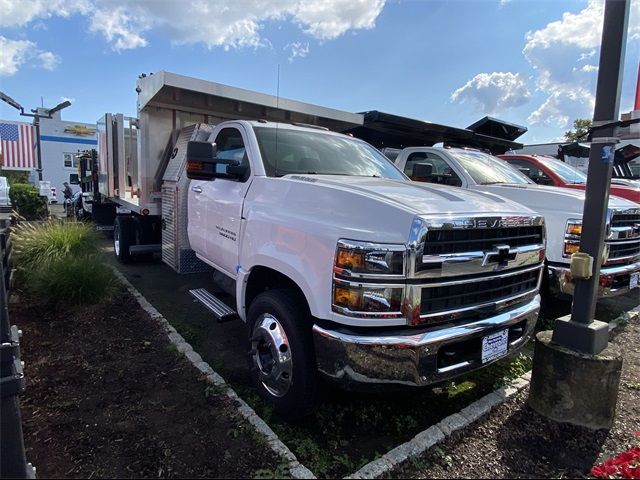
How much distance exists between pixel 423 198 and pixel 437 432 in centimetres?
155

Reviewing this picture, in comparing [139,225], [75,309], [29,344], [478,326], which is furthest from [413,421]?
[139,225]

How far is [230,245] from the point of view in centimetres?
392

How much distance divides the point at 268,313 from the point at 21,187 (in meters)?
20.6

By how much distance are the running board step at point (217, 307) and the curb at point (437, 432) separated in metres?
1.75

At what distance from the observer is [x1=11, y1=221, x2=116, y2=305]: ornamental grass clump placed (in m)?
5.08

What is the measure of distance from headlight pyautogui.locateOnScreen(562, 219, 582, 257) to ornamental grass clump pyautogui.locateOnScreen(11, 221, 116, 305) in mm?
5360

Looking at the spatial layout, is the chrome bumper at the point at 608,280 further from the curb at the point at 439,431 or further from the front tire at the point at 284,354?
the front tire at the point at 284,354

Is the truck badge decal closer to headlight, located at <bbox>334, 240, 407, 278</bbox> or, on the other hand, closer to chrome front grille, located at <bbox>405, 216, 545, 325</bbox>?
headlight, located at <bbox>334, 240, 407, 278</bbox>

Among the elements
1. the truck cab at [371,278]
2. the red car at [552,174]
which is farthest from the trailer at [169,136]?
the red car at [552,174]

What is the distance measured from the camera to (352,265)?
2.45m

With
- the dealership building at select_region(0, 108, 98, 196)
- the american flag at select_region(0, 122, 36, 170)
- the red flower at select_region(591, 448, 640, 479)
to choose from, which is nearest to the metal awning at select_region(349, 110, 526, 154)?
the red flower at select_region(591, 448, 640, 479)

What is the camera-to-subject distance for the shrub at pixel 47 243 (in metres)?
5.80

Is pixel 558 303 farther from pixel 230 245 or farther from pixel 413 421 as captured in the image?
pixel 230 245

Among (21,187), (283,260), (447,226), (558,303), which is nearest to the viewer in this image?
(447,226)
